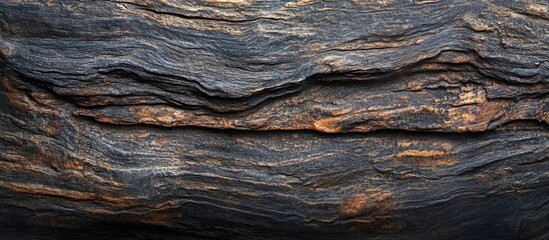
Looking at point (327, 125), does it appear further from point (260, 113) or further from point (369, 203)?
point (369, 203)

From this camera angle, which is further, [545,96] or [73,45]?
[545,96]

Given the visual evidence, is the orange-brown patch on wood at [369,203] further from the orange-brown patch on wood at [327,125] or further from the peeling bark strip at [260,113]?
the orange-brown patch on wood at [327,125]

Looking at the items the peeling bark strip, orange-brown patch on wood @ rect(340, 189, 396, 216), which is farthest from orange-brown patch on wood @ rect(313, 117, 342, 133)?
orange-brown patch on wood @ rect(340, 189, 396, 216)

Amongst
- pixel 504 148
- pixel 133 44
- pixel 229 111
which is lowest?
pixel 504 148

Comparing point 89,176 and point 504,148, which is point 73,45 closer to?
point 89,176

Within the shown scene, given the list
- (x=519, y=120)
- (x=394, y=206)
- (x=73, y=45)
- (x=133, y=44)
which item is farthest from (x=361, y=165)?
(x=73, y=45)

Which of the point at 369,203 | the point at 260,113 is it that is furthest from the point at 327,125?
the point at 369,203

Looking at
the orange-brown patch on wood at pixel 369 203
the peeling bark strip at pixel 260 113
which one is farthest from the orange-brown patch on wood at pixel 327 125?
the orange-brown patch on wood at pixel 369 203

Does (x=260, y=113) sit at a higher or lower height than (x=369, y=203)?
higher

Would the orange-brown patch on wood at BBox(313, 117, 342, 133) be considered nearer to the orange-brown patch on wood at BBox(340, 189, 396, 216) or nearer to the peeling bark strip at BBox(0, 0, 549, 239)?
the peeling bark strip at BBox(0, 0, 549, 239)
